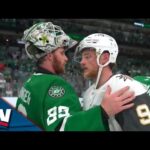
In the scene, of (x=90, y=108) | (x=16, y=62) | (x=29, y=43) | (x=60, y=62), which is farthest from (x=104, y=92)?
(x=16, y=62)

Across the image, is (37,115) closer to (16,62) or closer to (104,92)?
(104,92)

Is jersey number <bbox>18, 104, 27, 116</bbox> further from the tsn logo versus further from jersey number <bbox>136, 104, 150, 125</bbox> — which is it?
jersey number <bbox>136, 104, 150, 125</bbox>

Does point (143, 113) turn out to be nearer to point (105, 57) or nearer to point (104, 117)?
point (104, 117)

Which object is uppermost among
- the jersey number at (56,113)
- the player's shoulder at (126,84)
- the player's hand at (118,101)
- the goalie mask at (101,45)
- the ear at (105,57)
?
the goalie mask at (101,45)

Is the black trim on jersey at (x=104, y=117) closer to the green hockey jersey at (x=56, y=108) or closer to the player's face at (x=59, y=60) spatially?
the green hockey jersey at (x=56, y=108)

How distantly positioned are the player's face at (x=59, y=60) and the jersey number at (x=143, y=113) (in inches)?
21.1

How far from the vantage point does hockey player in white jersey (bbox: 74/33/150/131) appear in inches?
66.4

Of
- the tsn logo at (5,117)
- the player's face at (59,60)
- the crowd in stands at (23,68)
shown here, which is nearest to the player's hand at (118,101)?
the player's face at (59,60)

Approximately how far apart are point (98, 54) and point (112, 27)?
8477 millimetres

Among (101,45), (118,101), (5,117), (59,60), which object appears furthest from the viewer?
(5,117)

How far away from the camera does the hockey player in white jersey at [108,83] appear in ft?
5.54

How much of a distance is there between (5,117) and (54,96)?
0.45 metres

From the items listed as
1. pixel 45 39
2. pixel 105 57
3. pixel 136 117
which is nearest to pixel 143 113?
pixel 136 117

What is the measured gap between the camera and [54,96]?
1842 millimetres
